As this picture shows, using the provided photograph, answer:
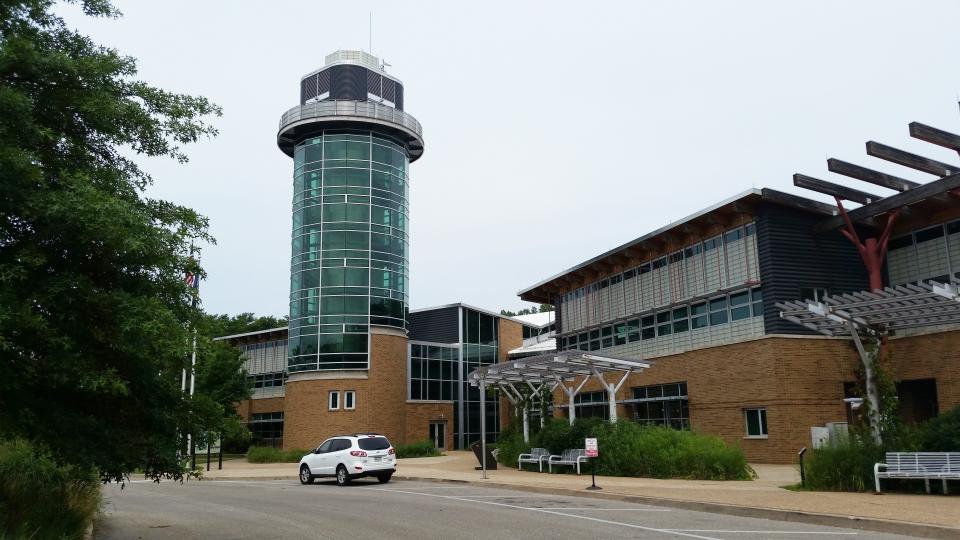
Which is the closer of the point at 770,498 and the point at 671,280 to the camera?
the point at 770,498

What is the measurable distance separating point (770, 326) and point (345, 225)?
24.6 meters

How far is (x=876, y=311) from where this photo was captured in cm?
1736

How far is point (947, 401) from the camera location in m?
24.0

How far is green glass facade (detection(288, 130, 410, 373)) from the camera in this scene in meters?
43.6

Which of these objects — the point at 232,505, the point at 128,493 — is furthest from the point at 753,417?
the point at 128,493

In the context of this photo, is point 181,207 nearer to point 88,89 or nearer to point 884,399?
point 88,89

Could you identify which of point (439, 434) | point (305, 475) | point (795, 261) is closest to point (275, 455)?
point (439, 434)

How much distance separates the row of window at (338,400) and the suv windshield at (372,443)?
61.3 ft

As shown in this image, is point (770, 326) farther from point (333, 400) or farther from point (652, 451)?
point (333, 400)

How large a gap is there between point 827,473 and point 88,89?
15.4 m

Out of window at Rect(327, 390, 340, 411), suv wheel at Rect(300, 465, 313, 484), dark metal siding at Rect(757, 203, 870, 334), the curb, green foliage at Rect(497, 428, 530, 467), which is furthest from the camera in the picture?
window at Rect(327, 390, 340, 411)

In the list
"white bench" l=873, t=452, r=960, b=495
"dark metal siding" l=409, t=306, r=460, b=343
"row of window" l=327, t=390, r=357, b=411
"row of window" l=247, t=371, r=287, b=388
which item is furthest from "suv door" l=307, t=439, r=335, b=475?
"row of window" l=247, t=371, r=287, b=388

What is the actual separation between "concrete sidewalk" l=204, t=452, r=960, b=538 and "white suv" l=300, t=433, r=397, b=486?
1804 mm

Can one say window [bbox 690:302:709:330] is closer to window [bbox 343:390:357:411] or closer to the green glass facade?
the green glass facade
